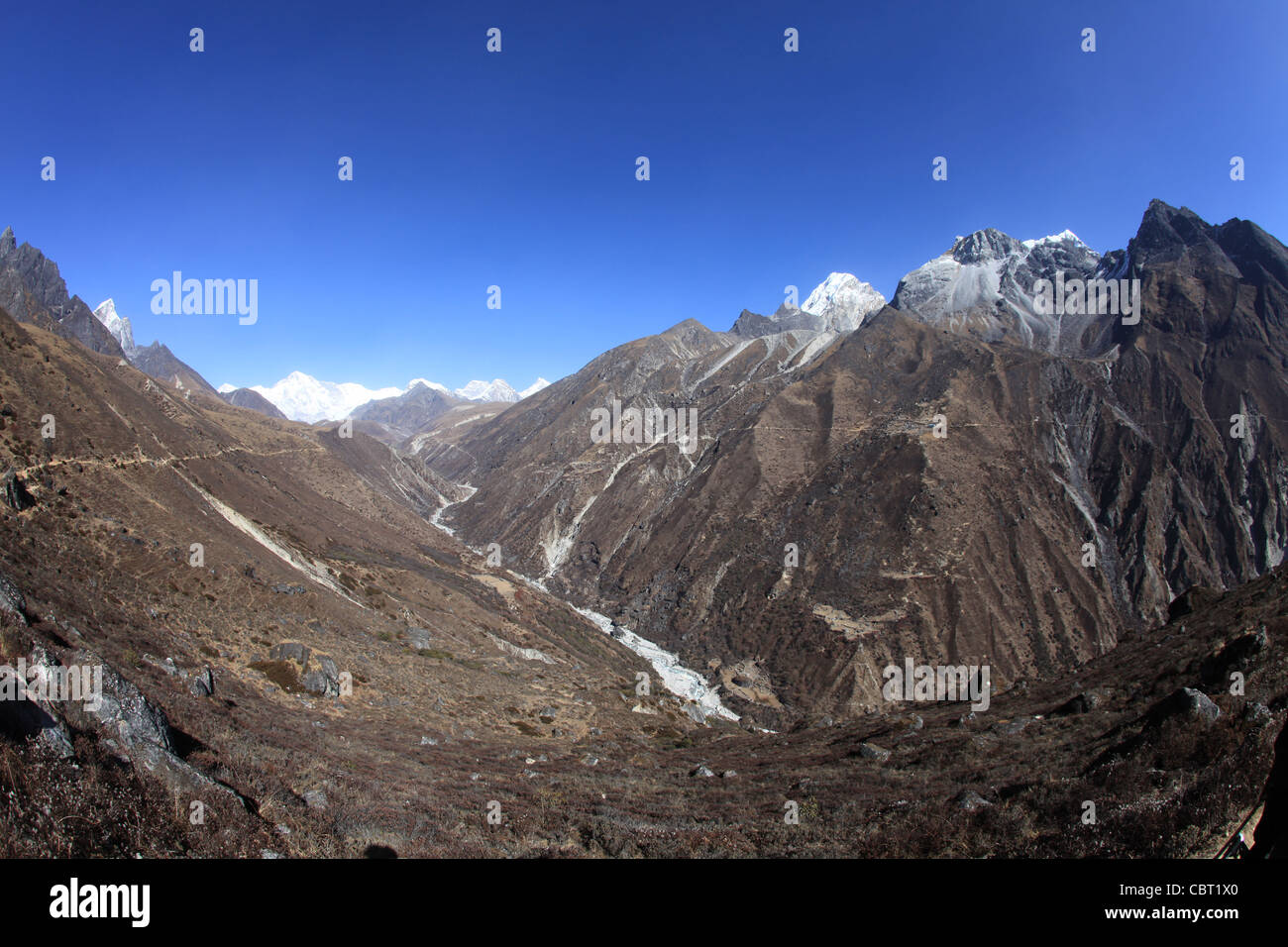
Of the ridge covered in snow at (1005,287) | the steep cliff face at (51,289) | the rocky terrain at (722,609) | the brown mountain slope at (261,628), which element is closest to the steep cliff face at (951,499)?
the rocky terrain at (722,609)

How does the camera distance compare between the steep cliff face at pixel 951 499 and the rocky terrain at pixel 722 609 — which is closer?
the rocky terrain at pixel 722 609

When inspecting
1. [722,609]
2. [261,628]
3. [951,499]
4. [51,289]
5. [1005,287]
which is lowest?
[722,609]

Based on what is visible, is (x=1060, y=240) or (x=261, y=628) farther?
(x=1060, y=240)

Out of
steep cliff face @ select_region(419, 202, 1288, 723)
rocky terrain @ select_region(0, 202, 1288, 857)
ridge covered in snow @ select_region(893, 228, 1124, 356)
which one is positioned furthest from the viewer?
ridge covered in snow @ select_region(893, 228, 1124, 356)

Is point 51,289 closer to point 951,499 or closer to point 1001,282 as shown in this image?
point 951,499

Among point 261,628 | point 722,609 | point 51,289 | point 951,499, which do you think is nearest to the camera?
point 261,628

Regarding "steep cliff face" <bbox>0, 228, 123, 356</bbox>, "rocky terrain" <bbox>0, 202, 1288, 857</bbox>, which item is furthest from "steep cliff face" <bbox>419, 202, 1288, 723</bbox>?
"steep cliff face" <bbox>0, 228, 123, 356</bbox>

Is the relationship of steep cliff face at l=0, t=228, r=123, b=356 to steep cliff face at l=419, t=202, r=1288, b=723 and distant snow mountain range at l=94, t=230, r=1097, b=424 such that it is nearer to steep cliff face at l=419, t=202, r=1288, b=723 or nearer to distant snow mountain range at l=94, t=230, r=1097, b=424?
steep cliff face at l=419, t=202, r=1288, b=723

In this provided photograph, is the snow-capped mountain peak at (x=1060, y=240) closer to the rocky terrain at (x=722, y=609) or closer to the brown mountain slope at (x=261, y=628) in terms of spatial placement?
the rocky terrain at (x=722, y=609)

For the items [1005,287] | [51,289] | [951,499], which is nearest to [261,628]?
[951,499]
